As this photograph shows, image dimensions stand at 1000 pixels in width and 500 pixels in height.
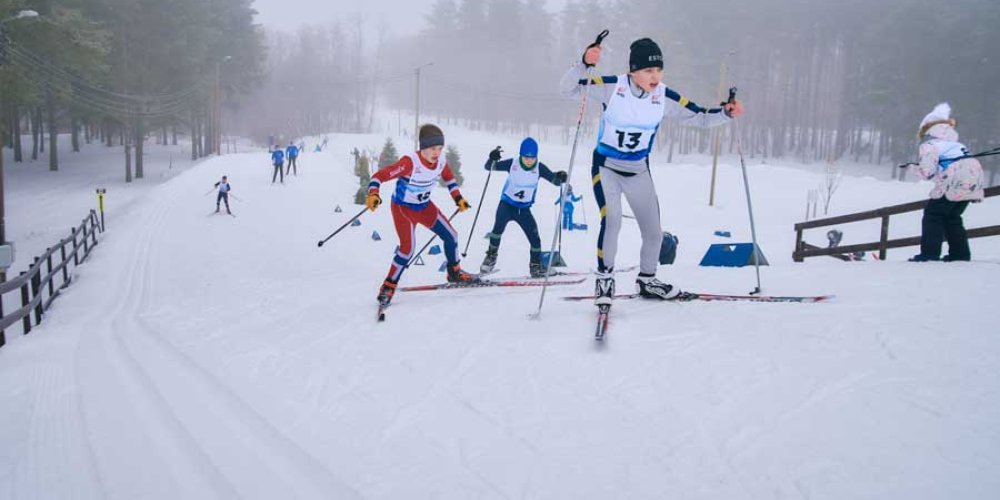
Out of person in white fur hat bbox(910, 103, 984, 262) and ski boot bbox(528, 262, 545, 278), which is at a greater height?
person in white fur hat bbox(910, 103, 984, 262)

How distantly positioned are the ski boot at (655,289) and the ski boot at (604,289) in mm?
680

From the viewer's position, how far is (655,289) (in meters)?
5.71

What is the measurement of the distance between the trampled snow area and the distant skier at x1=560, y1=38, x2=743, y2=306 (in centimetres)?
77

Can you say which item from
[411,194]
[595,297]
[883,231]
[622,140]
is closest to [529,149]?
[411,194]

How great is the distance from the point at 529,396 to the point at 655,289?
7.58 ft

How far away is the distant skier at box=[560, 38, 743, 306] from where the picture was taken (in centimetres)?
515

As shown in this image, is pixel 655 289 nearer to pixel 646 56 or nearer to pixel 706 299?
pixel 706 299

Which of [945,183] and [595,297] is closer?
[595,297]

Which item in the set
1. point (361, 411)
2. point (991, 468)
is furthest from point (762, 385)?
point (361, 411)

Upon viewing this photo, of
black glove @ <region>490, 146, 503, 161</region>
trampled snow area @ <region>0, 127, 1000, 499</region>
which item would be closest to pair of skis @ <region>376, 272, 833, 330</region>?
trampled snow area @ <region>0, 127, 1000, 499</region>

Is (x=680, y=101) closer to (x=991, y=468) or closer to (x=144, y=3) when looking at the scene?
(x=991, y=468)

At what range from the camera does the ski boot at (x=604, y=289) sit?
508 centimetres

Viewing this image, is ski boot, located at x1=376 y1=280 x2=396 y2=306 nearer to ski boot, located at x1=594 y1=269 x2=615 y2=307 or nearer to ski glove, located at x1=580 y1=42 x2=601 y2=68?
ski boot, located at x1=594 y1=269 x2=615 y2=307

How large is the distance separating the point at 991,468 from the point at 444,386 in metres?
3.12
